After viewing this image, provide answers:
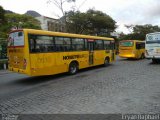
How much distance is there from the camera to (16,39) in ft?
37.3

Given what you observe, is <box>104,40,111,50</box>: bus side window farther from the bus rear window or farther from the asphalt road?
the bus rear window

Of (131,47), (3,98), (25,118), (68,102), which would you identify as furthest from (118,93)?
(131,47)

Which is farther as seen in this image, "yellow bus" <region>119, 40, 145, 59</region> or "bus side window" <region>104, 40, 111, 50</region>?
"yellow bus" <region>119, 40, 145, 59</region>

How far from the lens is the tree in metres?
42.7

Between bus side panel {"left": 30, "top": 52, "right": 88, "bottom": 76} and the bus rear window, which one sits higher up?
the bus rear window

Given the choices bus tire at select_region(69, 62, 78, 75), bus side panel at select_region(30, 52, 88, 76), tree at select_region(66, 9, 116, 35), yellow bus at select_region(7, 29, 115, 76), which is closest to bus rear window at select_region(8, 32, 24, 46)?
yellow bus at select_region(7, 29, 115, 76)

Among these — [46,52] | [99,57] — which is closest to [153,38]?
[99,57]

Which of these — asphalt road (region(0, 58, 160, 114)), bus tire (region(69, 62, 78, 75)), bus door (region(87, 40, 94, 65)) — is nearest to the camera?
asphalt road (region(0, 58, 160, 114))

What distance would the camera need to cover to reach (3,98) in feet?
26.2

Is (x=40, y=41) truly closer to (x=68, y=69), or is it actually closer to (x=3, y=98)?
(x=68, y=69)

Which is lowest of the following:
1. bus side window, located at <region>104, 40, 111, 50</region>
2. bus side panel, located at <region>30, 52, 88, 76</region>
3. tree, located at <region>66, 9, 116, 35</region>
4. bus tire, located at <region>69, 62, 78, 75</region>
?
bus tire, located at <region>69, 62, 78, 75</region>

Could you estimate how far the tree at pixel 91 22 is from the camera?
4266 cm

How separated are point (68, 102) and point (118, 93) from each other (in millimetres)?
2237

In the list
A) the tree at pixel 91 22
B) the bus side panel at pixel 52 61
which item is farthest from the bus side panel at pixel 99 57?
the tree at pixel 91 22
